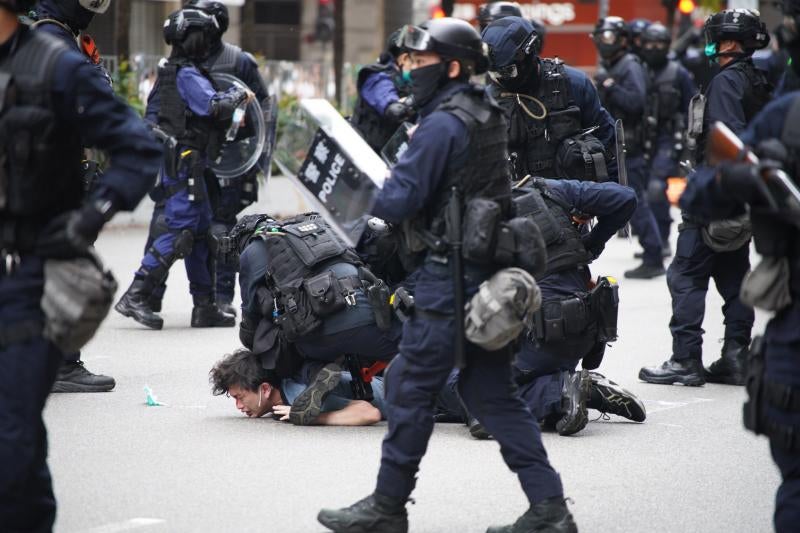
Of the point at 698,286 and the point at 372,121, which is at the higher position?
the point at 372,121

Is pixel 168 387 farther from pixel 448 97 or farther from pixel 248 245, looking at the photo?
pixel 448 97

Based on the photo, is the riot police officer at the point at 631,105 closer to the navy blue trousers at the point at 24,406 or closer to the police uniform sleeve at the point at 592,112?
the police uniform sleeve at the point at 592,112

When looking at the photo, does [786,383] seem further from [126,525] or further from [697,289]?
[697,289]

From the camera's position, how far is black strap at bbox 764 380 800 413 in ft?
13.3

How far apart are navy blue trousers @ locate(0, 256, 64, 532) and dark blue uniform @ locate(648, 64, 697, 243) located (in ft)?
33.7

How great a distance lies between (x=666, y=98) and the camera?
13.7m

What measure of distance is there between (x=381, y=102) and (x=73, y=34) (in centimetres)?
349

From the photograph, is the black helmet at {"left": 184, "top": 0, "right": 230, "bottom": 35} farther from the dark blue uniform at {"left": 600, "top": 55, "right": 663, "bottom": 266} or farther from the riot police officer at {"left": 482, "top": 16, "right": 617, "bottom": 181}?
the dark blue uniform at {"left": 600, "top": 55, "right": 663, "bottom": 266}

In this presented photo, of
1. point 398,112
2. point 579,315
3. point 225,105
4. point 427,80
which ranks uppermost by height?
point 427,80

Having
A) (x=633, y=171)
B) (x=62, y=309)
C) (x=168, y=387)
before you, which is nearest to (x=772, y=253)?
(x=62, y=309)

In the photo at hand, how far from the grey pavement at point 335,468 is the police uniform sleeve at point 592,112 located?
144 cm

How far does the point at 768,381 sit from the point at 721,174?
0.63m

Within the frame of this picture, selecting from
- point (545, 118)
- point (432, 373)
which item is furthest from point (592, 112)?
point (432, 373)

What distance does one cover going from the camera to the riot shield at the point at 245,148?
33.4ft
